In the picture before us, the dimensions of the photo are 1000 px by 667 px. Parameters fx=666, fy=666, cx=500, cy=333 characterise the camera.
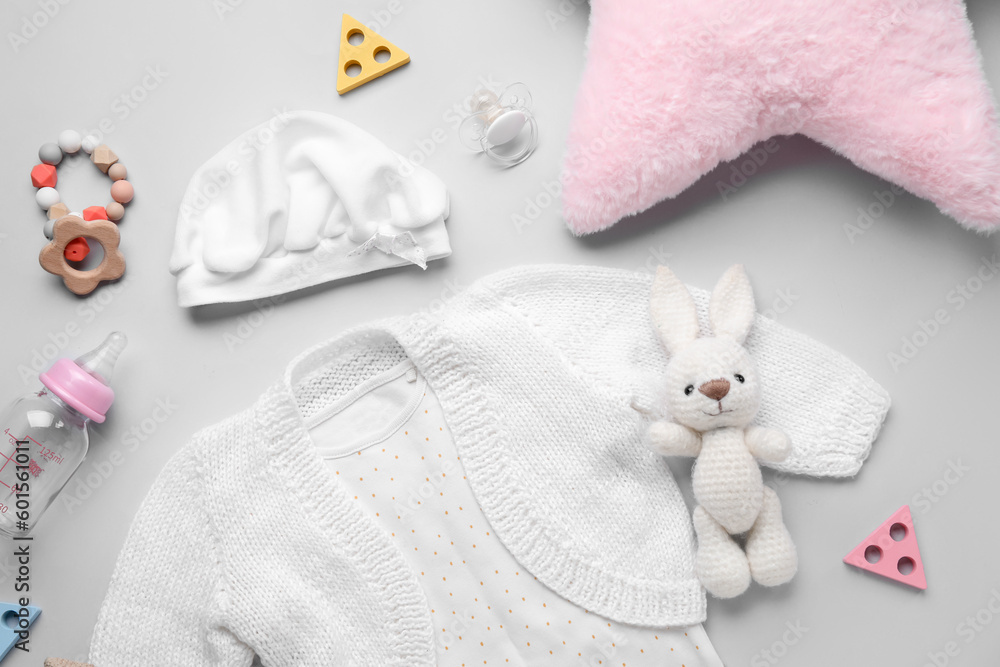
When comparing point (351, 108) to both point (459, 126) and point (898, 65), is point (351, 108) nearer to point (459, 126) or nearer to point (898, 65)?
point (459, 126)

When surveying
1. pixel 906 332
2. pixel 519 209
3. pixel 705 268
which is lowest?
pixel 906 332

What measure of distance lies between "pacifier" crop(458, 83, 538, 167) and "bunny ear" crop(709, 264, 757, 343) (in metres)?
0.38

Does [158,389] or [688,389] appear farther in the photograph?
[158,389]

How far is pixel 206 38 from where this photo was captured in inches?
44.9

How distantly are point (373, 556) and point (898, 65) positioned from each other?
102 cm

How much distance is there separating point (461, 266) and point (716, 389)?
45cm

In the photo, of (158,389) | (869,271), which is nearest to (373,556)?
(158,389)

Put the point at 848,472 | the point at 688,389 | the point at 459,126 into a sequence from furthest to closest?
1. the point at 459,126
2. the point at 848,472
3. the point at 688,389

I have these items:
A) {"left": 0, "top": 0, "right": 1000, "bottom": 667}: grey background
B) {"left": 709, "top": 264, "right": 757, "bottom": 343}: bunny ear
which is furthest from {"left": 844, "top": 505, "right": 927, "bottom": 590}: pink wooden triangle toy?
{"left": 709, "top": 264, "right": 757, "bottom": 343}: bunny ear

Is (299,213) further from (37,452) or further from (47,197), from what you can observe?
A: (37,452)

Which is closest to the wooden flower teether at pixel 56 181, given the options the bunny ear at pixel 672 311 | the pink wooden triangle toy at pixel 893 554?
the bunny ear at pixel 672 311

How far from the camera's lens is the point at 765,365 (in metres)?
1.01

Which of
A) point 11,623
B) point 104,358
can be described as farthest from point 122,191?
point 11,623

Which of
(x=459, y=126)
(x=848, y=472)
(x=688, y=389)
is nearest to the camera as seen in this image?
(x=688, y=389)
